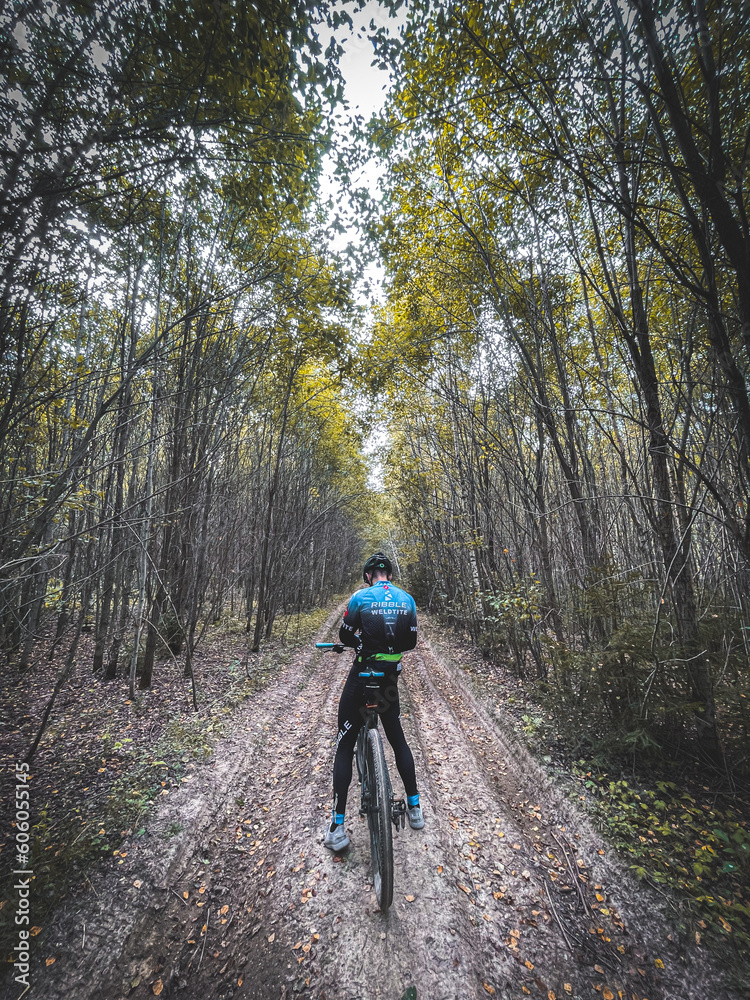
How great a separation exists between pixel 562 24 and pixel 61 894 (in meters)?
7.46

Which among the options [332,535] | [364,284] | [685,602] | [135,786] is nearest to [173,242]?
[364,284]

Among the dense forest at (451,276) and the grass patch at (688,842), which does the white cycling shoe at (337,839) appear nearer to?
the grass patch at (688,842)

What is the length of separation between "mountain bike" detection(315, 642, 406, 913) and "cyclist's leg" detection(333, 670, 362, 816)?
0.08 metres

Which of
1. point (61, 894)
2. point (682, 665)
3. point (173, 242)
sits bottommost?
point (61, 894)

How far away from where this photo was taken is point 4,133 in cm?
177

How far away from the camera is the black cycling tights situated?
2.60 meters

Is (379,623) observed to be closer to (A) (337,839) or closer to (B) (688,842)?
(A) (337,839)

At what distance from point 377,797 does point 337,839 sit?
795mm

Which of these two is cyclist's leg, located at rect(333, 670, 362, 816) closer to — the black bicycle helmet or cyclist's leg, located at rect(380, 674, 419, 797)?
cyclist's leg, located at rect(380, 674, 419, 797)

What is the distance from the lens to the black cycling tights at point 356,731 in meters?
2.60

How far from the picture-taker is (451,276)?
5.68 metres

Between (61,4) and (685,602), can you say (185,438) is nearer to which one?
(61,4)

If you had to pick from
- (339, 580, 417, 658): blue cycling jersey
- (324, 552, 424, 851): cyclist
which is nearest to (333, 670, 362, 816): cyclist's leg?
(324, 552, 424, 851): cyclist

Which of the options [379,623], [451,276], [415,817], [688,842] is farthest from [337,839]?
[451,276]
